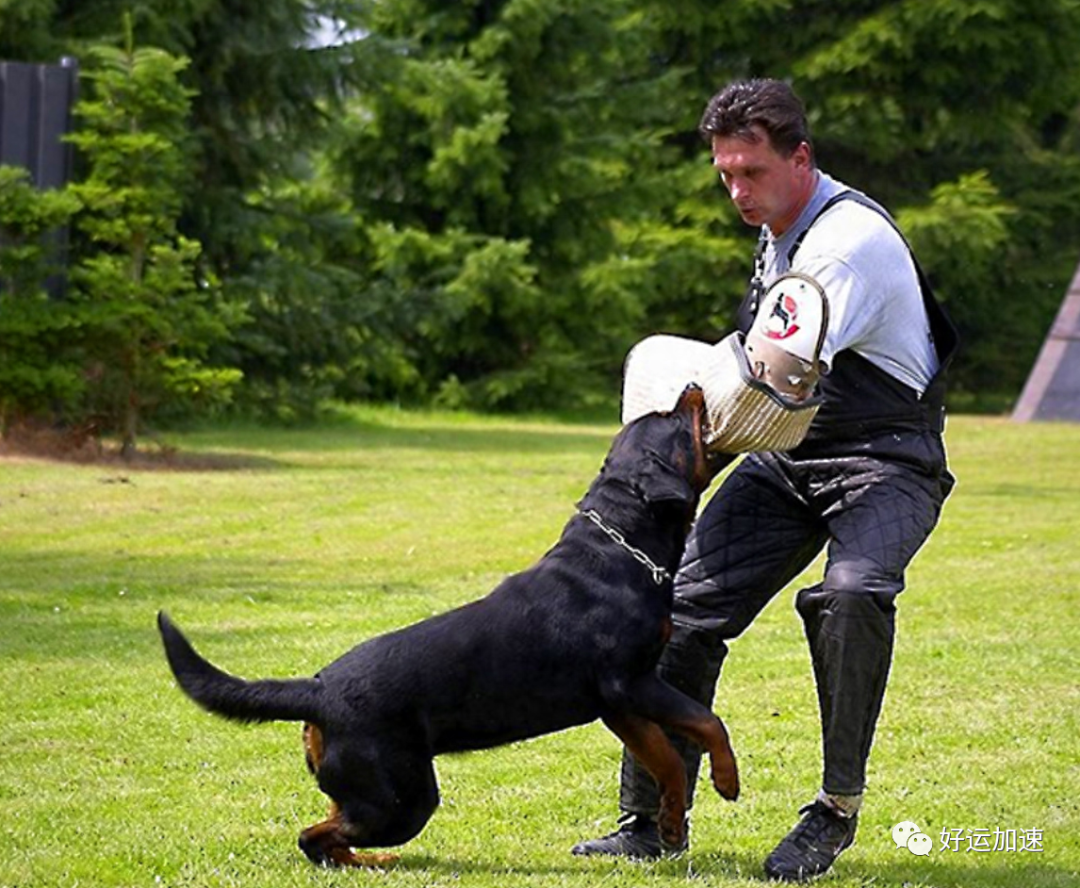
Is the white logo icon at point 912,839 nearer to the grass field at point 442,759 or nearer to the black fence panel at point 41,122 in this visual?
the grass field at point 442,759

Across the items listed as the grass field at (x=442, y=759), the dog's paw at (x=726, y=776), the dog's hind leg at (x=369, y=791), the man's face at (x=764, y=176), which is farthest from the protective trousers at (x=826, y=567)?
the dog's hind leg at (x=369, y=791)

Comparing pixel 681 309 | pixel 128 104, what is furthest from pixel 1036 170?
pixel 128 104

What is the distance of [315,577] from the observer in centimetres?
1029

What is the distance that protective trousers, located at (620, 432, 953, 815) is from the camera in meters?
4.89

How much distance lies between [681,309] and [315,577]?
20.0 metres

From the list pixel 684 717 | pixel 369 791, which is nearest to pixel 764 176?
pixel 684 717

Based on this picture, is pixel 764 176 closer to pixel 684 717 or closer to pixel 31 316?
pixel 684 717

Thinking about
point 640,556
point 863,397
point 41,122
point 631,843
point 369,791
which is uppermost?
point 41,122

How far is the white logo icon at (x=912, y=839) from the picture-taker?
210 inches

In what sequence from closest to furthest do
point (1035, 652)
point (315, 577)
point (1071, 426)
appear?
point (1035, 652) → point (315, 577) → point (1071, 426)

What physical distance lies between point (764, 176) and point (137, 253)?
1154 cm

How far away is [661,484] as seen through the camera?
4887 mm

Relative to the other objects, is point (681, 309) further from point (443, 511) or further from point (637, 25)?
point (443, 511)

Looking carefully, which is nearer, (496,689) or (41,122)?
(496,689)
